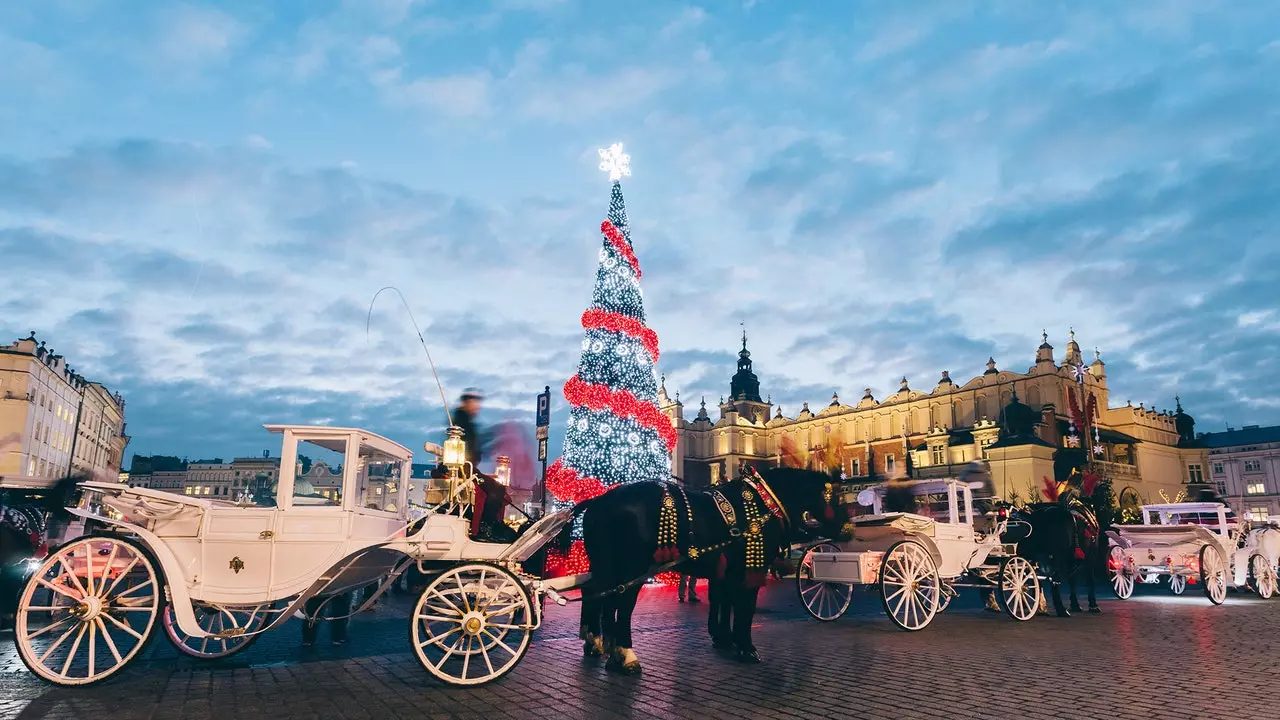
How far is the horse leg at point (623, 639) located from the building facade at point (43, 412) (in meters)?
43.9

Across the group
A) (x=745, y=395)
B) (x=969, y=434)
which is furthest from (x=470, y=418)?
(x=745, y=395)

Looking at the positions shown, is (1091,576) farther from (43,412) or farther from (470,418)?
(43,412)

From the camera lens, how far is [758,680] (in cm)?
677

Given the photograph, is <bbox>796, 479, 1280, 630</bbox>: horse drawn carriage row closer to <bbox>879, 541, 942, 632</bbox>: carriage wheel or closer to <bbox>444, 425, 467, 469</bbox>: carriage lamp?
<bbox>879, 541, 942, 632</bbox>: carriage wheel

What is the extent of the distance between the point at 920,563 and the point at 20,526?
1295cm

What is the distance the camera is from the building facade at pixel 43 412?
152 feet

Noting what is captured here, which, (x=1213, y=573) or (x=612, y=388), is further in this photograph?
(x=612, y=388)

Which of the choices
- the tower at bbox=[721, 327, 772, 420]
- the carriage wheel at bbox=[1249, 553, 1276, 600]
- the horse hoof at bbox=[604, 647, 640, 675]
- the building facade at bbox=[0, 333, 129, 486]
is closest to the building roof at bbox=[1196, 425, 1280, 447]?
the tower at bbox=[721, 327, 772, 420]

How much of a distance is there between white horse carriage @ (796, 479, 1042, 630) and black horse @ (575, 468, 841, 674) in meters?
1.23

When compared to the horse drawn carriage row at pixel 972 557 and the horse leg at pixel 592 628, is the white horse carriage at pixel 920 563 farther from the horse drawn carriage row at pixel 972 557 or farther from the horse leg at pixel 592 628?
the horse leg at pixel 592 628

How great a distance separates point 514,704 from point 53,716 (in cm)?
337

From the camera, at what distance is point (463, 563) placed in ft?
23.7

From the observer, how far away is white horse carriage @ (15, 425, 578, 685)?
6.27 m

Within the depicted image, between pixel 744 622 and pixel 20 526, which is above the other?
pixel 20 526
